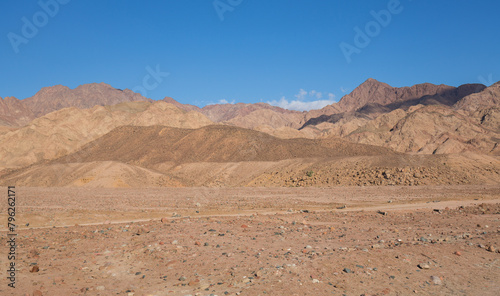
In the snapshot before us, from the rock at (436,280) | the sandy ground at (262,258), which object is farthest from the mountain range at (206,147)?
the rock at (436,280)

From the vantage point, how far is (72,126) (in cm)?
11294

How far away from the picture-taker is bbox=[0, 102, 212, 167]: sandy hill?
97000 mm

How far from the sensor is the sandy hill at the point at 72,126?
97.0 metres

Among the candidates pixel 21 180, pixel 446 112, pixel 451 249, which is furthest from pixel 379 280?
pixel 446 112

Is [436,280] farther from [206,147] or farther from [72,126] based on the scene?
[72,126]

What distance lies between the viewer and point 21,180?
56.8m

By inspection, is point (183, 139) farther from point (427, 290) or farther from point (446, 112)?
point (446, 112)

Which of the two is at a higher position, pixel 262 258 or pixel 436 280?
pixel 262 258

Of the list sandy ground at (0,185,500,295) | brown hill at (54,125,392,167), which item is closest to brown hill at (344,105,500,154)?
brown hill at (54,125,392,167)

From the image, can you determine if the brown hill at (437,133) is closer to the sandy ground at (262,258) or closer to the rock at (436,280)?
the sandy ground at (262,258)

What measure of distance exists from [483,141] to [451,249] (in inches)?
4096

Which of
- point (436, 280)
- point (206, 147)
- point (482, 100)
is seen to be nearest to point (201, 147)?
point (206, 147)

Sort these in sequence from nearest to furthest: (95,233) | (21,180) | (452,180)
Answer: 1. (95,233)
2. (452,180)
3. (21,180)

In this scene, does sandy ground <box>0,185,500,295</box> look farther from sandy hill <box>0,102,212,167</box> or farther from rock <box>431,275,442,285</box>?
sandy hill <box>0,102,212,167</box>
